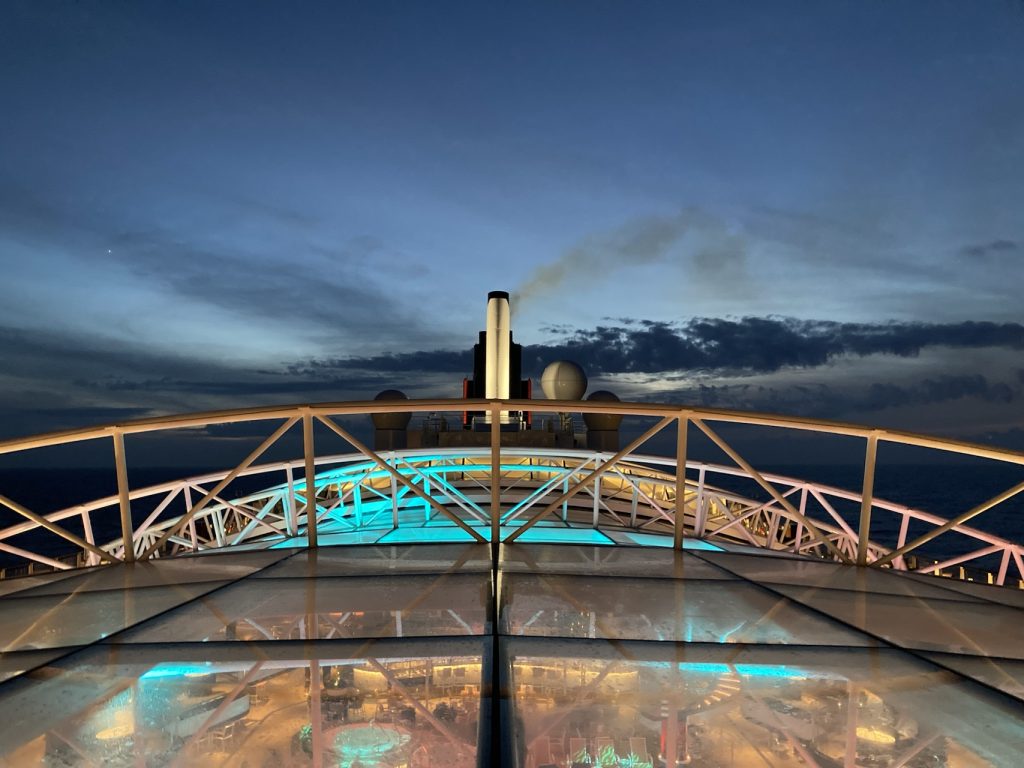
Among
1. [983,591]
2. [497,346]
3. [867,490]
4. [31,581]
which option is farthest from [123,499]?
[497,346]

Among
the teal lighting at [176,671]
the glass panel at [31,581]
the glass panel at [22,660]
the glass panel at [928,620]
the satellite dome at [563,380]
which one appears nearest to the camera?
the teal lighting at [176,671]

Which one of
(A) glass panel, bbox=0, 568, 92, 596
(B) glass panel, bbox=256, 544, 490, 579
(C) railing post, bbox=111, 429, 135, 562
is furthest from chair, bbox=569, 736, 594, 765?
(C) railing post, bbox=111, 429, 135, 562

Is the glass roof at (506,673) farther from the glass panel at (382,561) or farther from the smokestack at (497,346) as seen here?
the smokestack at (497,346)

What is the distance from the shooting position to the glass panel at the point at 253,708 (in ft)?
9.24

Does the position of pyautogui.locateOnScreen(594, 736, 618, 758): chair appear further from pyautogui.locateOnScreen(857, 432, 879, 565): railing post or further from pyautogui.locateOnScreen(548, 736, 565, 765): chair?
pyautogui.locateOnScreen(857, 432, 879, 565): railing post

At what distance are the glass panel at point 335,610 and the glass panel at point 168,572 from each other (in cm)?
89

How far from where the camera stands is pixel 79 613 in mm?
5500

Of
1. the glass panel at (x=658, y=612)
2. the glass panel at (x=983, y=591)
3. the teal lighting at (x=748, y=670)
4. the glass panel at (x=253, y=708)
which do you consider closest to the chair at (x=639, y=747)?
the glass panel at (x=253, y=708)

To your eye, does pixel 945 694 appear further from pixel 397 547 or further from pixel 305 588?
pixel 397 547

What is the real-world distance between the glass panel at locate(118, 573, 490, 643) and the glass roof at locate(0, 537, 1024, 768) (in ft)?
0.10

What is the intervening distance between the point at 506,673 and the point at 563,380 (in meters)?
40.0

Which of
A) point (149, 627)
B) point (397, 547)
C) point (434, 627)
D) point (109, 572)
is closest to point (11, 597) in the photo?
point (109, 572)

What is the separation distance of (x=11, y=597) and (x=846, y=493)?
18.9 m

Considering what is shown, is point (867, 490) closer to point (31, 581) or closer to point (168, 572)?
point (168, 572)
